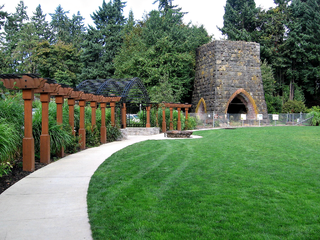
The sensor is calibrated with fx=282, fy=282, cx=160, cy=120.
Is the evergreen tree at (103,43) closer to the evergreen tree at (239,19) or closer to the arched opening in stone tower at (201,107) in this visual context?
the arched opening in stone tower at (201,107)

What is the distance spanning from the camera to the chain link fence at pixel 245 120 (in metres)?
28.0

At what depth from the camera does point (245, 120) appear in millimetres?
31047

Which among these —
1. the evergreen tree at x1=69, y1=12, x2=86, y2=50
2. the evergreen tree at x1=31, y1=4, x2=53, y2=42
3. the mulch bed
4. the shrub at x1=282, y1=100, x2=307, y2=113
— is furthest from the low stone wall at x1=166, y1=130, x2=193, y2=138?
the evergreen tree at x1=69, y1=12, x2=86, y2=50

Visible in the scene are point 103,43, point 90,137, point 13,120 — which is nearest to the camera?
point 13,120

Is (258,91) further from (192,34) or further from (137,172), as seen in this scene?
(137,172)

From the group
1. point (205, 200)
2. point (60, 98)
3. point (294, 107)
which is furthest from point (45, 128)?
point (294, 107)

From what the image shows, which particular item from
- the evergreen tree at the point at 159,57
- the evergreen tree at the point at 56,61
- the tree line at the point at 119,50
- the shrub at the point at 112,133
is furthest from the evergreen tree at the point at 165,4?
the shrub at the point at 112,133

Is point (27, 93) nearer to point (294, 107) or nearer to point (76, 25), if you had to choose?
point (294, 107)

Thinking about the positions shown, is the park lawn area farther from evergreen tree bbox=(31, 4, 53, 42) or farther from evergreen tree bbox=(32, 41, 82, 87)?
evergreen tree bbox=(31, 4, 53, 42)

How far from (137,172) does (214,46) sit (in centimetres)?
2590

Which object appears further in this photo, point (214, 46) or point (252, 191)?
point (214, 46)

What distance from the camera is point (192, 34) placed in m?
→ 34.0

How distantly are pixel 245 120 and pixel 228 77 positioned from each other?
17.1 ft

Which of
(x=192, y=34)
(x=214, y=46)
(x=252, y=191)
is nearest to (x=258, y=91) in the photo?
(x=214, y=46)
